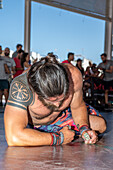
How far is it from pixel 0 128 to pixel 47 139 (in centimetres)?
115

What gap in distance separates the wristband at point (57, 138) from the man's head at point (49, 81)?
12.7 inches

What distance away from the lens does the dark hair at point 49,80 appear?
1.35 metres

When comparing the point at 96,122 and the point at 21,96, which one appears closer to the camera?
the point at 21,96

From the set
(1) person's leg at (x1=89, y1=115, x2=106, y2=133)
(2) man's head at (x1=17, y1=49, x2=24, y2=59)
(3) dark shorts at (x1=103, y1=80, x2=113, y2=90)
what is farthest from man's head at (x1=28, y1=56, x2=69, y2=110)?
(3) dark shorts at (x1=103, y1=80, x2=113, y2=90)

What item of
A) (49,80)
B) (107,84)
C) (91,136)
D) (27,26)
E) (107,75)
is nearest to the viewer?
(49,80)

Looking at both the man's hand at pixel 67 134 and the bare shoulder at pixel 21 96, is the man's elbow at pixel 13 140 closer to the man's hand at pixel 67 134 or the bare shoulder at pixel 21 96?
the bare shoulder at pixel 21 96

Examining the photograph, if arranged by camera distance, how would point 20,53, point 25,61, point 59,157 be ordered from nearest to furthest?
point 59,157 < point 25,61 < point 20,53

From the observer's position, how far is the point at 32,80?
143 centimetres

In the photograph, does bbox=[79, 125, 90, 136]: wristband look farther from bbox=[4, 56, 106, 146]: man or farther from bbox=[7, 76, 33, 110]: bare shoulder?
bbox=[7, 76, 33, 110]: bare shoulder

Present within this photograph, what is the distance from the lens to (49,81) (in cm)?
134

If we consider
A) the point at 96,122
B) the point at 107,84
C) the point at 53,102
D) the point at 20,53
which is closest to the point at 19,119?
the point at 53,102

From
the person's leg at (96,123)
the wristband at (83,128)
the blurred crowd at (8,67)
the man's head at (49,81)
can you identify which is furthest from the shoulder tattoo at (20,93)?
the blurred crowd at (8,67)

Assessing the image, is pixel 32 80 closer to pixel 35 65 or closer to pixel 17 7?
pixel 35 65

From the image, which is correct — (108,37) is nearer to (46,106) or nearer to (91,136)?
(91,136)
